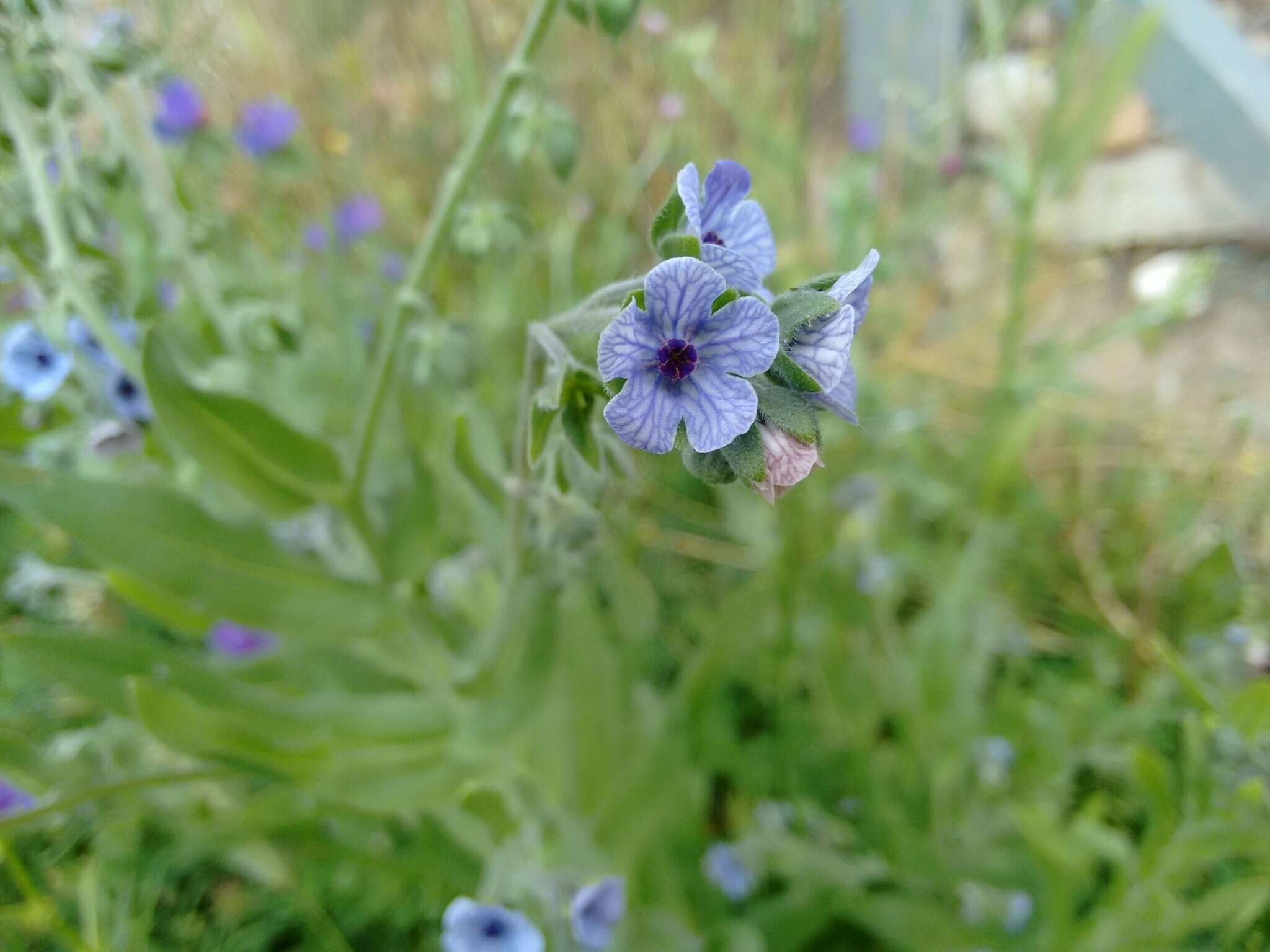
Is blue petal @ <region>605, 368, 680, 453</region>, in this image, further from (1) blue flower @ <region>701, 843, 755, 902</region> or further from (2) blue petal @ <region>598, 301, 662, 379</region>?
(1) blue flower @ <region>701, 843, 755, 902</region>

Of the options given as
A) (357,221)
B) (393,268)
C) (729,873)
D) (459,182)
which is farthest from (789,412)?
(393,268)

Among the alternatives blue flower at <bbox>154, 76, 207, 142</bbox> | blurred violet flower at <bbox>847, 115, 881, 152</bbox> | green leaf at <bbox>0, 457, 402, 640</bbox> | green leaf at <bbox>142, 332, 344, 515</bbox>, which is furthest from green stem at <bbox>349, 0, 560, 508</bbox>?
blurred violet flower at <bbox>847, 115, 881, 152</bbox>

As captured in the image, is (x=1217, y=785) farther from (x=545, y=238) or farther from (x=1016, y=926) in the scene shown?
(x=545, y=238)

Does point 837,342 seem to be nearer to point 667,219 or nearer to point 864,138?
point 667,219

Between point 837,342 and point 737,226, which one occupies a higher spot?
point 737,226

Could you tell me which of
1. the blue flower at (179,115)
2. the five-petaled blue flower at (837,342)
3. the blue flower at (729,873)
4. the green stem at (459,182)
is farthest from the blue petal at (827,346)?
the blue flower at (179,115)

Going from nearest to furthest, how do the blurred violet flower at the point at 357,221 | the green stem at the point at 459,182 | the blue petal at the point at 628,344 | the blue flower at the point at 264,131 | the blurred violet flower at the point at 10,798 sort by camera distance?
the blue petal at the point at 628,344 < the green stem at the point at 459,182 < the blurred violet flower at the point at 10,798 < the blue flower at the point at 264,131 < the blurred violet flower at the point at 357,221

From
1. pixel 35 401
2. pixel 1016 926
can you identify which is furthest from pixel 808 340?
pixel 1016 926

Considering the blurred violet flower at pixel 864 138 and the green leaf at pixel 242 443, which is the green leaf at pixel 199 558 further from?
the blurred violet flower at pixel 864 138
